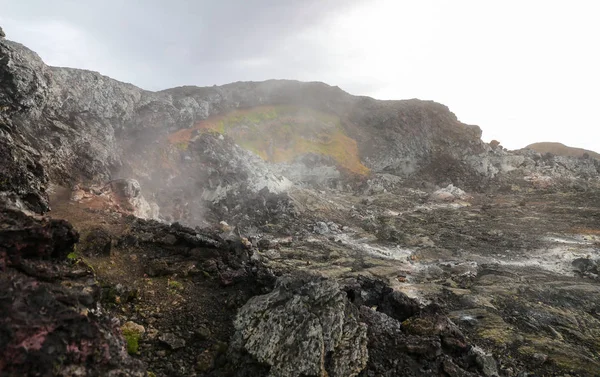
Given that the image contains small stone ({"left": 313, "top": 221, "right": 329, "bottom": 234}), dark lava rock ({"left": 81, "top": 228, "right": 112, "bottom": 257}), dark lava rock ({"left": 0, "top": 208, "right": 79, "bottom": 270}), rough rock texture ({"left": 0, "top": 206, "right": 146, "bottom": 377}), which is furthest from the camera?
small stone ({"left": 313, "top": 221, "right": 329, "bottom": 234})

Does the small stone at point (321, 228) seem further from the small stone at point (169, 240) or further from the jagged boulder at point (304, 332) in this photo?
the jagged boulder at point (304, 332)

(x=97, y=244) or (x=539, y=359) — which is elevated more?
(x=97, y=244)

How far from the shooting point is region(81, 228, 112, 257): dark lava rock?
629 inches

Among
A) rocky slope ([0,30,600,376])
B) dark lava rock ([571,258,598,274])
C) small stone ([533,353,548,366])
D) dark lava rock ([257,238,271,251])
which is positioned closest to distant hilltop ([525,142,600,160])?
rocky slope ([0,30,600,376])

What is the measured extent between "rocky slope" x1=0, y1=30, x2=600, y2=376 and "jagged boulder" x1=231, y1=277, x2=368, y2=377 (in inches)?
2.5

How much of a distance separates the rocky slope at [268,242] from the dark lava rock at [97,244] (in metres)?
0.10

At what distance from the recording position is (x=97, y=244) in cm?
1664

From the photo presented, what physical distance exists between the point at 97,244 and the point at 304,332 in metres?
11.9

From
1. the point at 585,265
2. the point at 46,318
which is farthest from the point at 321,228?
the point at 46,318

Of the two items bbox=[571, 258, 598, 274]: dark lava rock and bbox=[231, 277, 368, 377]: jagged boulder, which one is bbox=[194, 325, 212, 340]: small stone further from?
bbox=[571, 258, 598, 274]: dark lava rock

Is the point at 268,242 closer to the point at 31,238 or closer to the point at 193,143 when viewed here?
the point at 31,238

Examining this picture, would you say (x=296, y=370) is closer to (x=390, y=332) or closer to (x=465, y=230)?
(x=390, y=332)

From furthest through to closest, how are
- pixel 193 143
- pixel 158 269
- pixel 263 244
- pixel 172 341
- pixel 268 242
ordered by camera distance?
pixel 193 143, pixel 268 242, pixel 263 244, pixel 158 269, pixel 172 341

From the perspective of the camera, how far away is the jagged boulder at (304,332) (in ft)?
34.2
